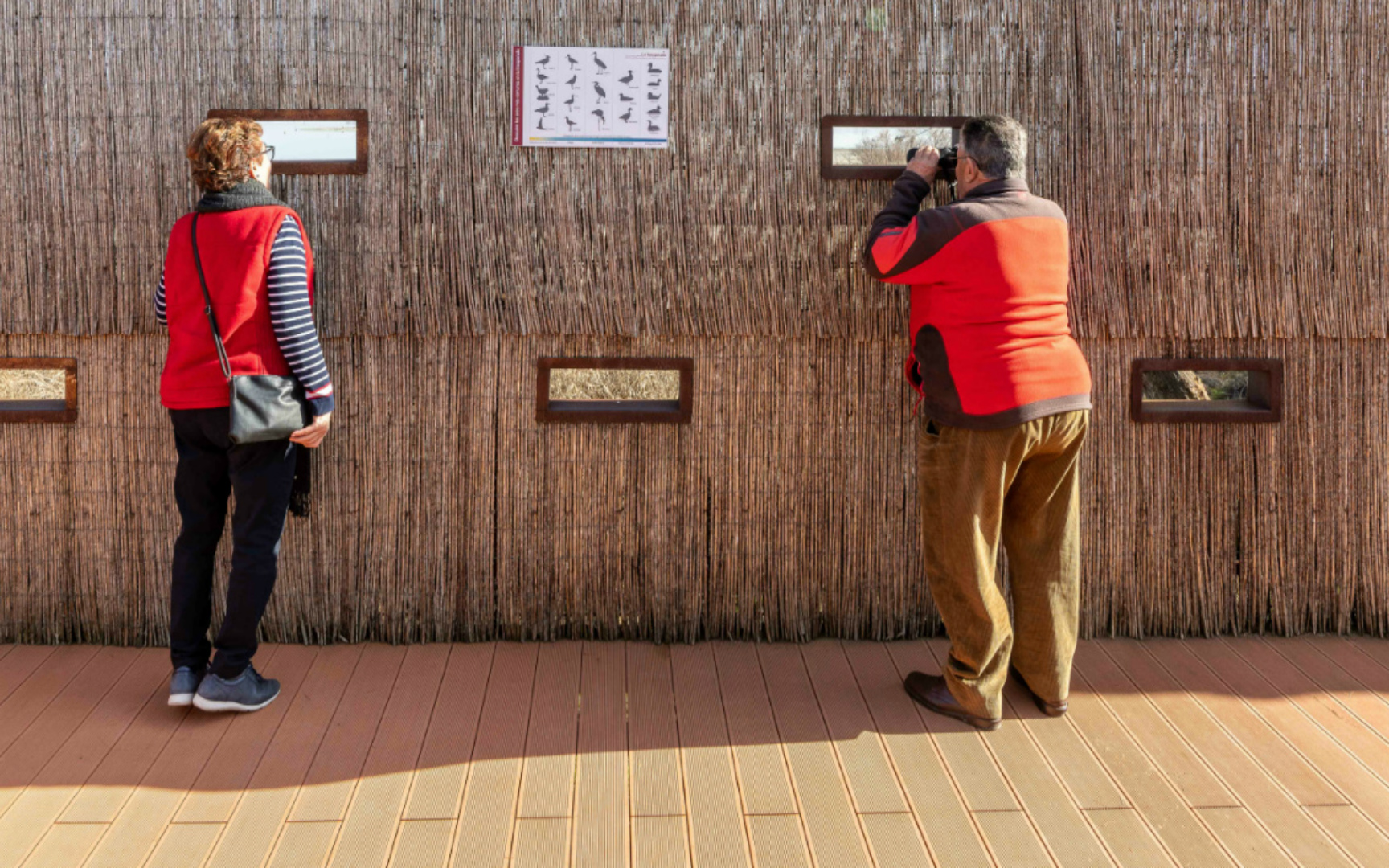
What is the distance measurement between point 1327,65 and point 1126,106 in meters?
0.66

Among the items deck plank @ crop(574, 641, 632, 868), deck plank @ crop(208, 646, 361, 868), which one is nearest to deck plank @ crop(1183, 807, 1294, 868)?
deck plank @ crop(574, 641, 632, 868)

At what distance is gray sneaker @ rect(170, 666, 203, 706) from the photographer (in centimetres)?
267

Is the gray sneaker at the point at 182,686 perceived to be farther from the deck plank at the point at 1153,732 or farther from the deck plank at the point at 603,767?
the deck plank at the point at 1153,732

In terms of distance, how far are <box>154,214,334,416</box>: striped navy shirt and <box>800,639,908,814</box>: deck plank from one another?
1635 mm

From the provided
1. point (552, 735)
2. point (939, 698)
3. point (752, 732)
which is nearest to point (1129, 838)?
point (939, 698)

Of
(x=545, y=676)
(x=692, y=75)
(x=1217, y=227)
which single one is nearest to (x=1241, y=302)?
(x=1217, y=227)

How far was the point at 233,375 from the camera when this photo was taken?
8.29 ft

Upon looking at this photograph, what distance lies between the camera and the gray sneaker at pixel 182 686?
2672mm

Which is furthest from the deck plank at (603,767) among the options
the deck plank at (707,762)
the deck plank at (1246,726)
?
the deck plank at (1246,726)

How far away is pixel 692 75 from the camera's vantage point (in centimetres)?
303

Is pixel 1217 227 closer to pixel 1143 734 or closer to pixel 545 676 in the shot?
pixel 1143 734

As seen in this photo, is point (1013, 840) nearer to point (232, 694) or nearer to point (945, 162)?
point (945, 162)

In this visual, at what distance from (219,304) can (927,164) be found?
1.91m

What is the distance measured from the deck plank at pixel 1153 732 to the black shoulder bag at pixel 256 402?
7.78ft
